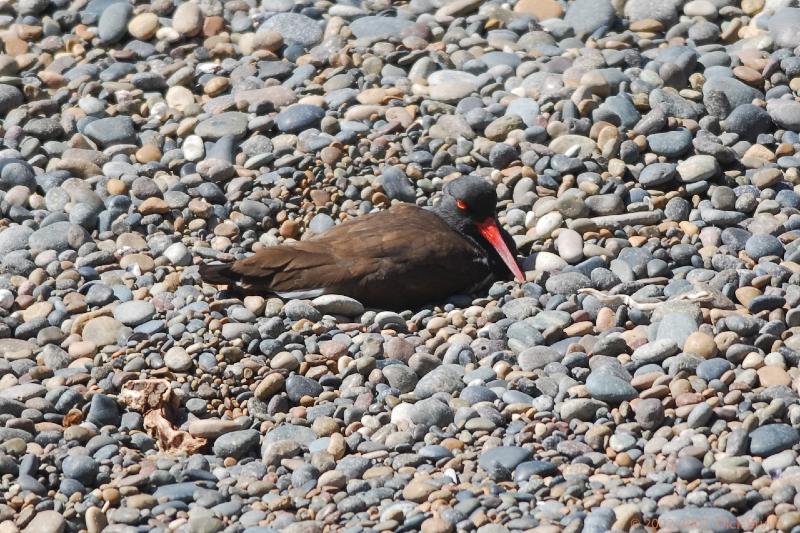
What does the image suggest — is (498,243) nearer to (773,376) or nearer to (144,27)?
(773,376)

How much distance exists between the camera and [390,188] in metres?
7.22

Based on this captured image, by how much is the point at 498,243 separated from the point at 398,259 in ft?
1.93

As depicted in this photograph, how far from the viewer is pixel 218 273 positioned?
20.6 ft

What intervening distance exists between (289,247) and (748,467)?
280cm

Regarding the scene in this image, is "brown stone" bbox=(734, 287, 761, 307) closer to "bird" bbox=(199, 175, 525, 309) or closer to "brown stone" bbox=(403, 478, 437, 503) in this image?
"bird" bbox=(199, 175, 525, 309)

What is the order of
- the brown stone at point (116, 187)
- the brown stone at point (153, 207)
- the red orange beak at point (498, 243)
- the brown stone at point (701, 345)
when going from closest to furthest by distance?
the brown stone at point (701, 345)
the red orange beak at point (498, 243)
the brown stone at point (153, 207)
the brown stone at point (116, 187)

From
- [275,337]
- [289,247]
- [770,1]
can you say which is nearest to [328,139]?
[289,247]

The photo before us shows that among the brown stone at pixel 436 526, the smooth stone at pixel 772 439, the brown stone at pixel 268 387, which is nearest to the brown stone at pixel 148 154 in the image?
the brown stone at pixel 268 387

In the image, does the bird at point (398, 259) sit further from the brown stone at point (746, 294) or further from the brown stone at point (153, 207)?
the brown stone at point (746, 294)

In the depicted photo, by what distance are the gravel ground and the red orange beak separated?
0.41 feet

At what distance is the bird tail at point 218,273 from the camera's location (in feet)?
20.6

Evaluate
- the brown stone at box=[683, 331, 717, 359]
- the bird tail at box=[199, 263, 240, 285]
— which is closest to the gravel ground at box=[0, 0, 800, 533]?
the brown stone at box=[683, 331, 717, 359]

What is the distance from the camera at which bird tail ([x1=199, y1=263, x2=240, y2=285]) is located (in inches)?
247

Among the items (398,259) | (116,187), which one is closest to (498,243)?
(398,259)
